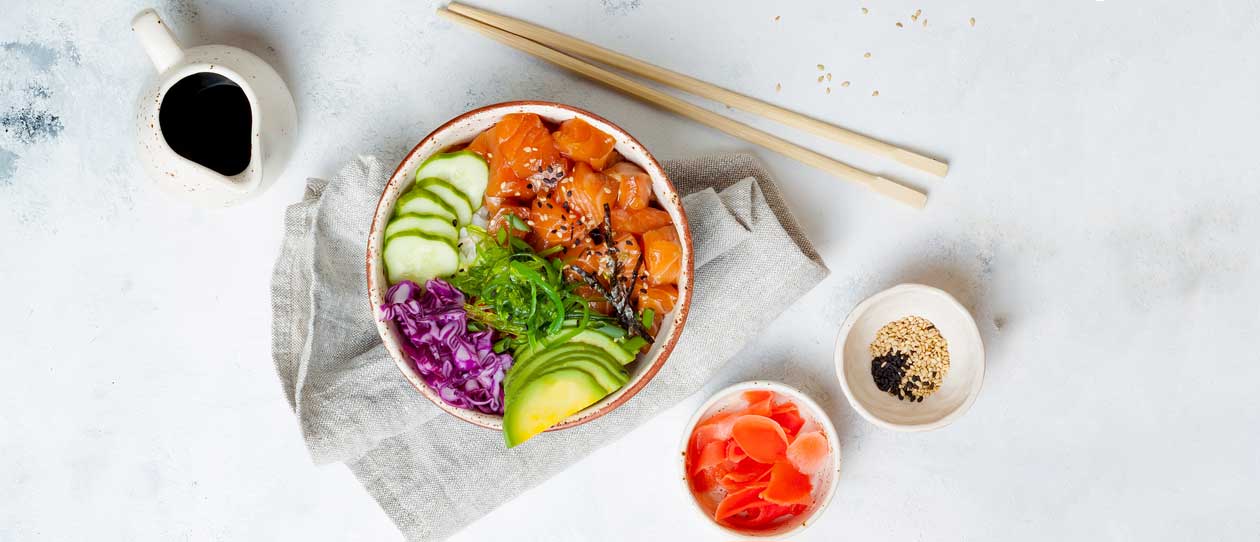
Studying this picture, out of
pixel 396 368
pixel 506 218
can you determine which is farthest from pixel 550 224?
pixel 396 368

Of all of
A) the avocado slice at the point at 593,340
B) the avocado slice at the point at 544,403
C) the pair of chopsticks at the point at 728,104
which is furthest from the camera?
the pair of chopsticks at the point at 728,104

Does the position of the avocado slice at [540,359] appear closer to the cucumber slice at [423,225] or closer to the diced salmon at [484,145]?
the cucumber slice at [423,225]

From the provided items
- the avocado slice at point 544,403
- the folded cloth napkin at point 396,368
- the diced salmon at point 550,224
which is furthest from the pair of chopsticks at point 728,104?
the avocado slice at point 544,403

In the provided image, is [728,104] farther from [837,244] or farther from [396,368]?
[396,368]

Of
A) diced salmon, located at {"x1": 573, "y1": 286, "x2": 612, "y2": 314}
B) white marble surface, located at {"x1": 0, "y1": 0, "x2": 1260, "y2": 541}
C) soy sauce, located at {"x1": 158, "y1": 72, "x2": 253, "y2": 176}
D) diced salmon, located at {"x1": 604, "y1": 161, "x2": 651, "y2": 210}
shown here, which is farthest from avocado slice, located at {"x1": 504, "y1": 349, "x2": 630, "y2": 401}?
soy sauce, located at {"x1": 158, "y1": 72, "x2": 253, "y2": 176}

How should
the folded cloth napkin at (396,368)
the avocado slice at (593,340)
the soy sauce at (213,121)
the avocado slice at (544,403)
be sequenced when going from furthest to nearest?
the folded cloth napkin at (396,368) → the soy sauce at (213,121) → the avocado slice at (593,340) → the avocado slice at (544,403)

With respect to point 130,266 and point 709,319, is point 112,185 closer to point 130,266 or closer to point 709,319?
point 130,266

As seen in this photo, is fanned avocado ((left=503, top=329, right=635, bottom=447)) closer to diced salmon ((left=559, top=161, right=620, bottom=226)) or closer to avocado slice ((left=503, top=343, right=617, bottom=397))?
avocado slice ((left=503, top=343, right=617, bottom=397))
